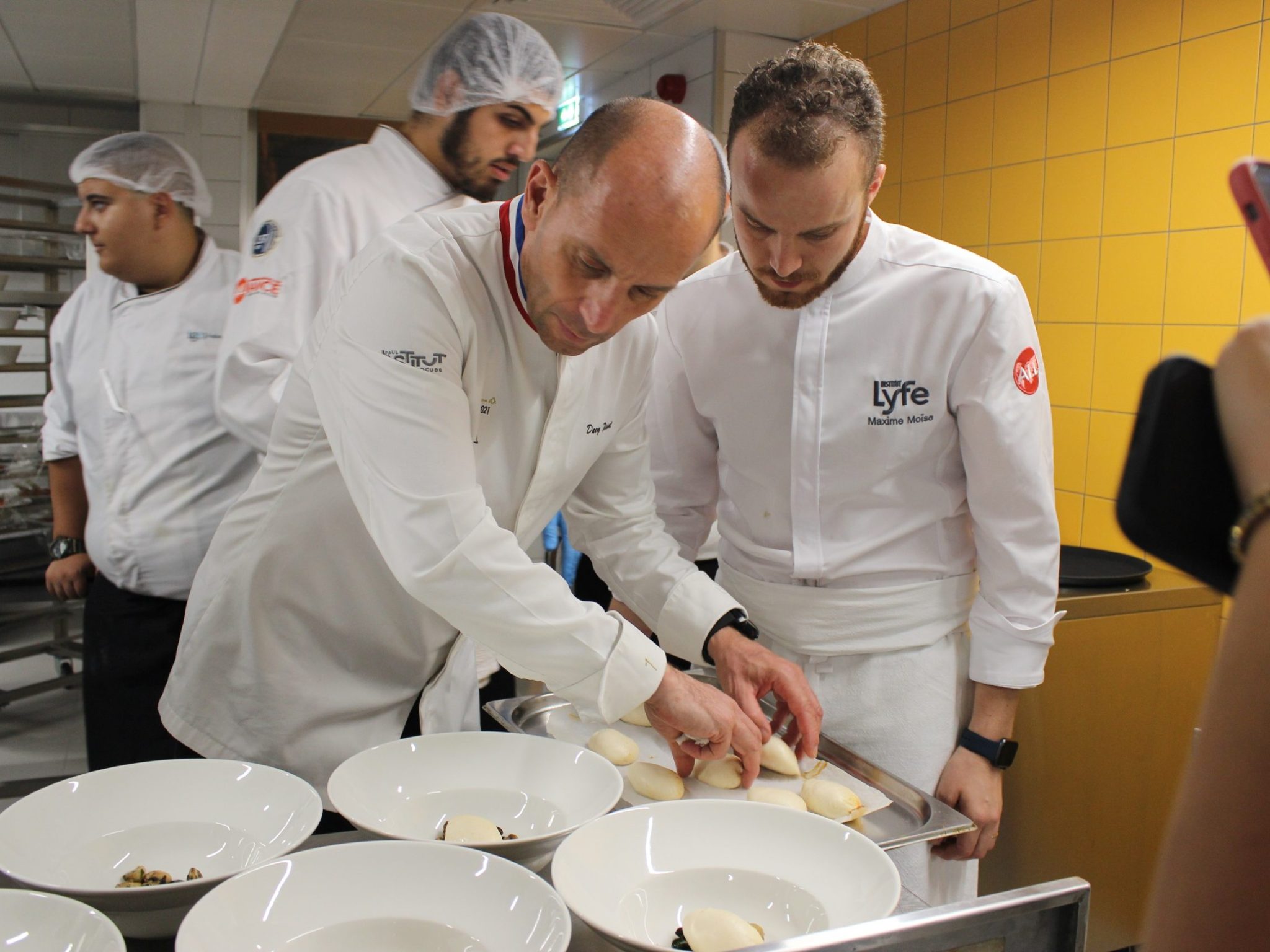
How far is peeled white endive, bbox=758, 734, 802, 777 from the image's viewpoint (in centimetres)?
125

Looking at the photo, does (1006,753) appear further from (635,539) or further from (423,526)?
(423,526)

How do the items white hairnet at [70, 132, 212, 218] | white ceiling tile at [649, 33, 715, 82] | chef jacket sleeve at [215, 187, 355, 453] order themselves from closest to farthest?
chef jacket sleeve at [215, 187, 355, 453] < white hairnet at [70, 132, 212, 218] < white ceiling tile at [649, 33, 715, 82]

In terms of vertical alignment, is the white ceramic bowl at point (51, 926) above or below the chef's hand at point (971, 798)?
above

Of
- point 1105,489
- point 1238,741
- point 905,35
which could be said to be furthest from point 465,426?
point 905,35

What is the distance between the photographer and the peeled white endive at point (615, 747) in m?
1.25

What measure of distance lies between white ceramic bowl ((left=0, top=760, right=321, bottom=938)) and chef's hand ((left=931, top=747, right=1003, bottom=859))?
91cm

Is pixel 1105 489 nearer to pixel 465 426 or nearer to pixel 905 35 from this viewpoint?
pixel 905 35

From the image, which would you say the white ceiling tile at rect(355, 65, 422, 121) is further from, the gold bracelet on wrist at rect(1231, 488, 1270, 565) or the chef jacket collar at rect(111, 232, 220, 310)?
the gold bracelet on wrist at rect(1231, 488, 1270, 565)

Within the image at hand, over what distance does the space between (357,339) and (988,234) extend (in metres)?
2.83

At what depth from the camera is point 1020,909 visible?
75cm

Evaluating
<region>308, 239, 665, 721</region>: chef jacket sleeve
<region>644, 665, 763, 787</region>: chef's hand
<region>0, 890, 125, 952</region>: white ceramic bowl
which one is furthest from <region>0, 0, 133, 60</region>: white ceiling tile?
<region>0, 890, 125, 952</region>: white ceramic bowl

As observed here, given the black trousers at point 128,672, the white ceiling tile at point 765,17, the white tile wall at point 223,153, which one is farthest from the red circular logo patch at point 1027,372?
the white tile wall at point 223,153

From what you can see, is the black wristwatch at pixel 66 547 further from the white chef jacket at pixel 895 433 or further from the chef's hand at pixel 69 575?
the white chef jacket at pixel 895 433

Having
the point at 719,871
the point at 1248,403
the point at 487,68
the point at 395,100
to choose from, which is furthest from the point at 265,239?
the point at 395,100
